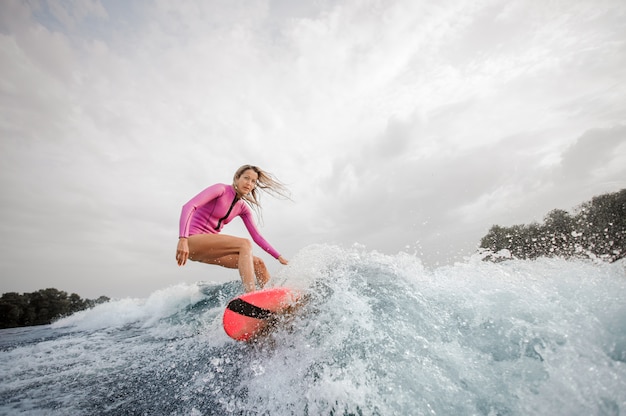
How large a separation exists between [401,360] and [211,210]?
3778 millimetres

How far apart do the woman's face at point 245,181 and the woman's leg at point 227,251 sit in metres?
1.06

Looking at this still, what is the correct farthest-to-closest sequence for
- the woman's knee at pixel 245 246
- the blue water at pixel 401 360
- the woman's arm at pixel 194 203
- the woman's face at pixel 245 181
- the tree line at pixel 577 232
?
the tree line at pixel 577 232, the woman's face at pixel 245 181, the woman's knee at pixel 245 246, the woman's arm at pixel 194 203, the blue water at pixel 401 360

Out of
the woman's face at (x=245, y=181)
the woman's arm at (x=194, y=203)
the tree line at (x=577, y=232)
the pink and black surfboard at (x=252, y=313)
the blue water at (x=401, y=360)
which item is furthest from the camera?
the tree line at (x=577, y=232)

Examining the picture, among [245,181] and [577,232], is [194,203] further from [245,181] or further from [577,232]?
[577,232]

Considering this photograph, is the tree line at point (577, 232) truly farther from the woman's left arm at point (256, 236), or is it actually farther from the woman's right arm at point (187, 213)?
the woman's right arm at point (187, 213)

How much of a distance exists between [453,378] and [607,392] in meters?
0.83

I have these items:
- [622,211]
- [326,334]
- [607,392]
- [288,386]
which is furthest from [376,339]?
[622,211]

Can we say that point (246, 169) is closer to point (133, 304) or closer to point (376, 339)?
point (376, 339)

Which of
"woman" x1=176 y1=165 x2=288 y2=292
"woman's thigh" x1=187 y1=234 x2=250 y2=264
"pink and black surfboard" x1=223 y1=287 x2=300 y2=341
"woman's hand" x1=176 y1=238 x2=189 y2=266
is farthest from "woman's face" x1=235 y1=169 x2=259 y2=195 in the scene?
"pink and black surfboard" x1=223 y1=287 x2=300 y2=341

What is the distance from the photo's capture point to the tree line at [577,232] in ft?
87.4

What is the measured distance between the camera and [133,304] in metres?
12.6

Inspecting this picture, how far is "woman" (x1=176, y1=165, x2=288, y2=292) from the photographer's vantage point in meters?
3.97

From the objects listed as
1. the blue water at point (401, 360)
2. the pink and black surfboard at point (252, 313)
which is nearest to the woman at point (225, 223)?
the pink and black surfboard at point (252, 313)

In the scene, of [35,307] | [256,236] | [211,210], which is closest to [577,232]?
[256,236]
